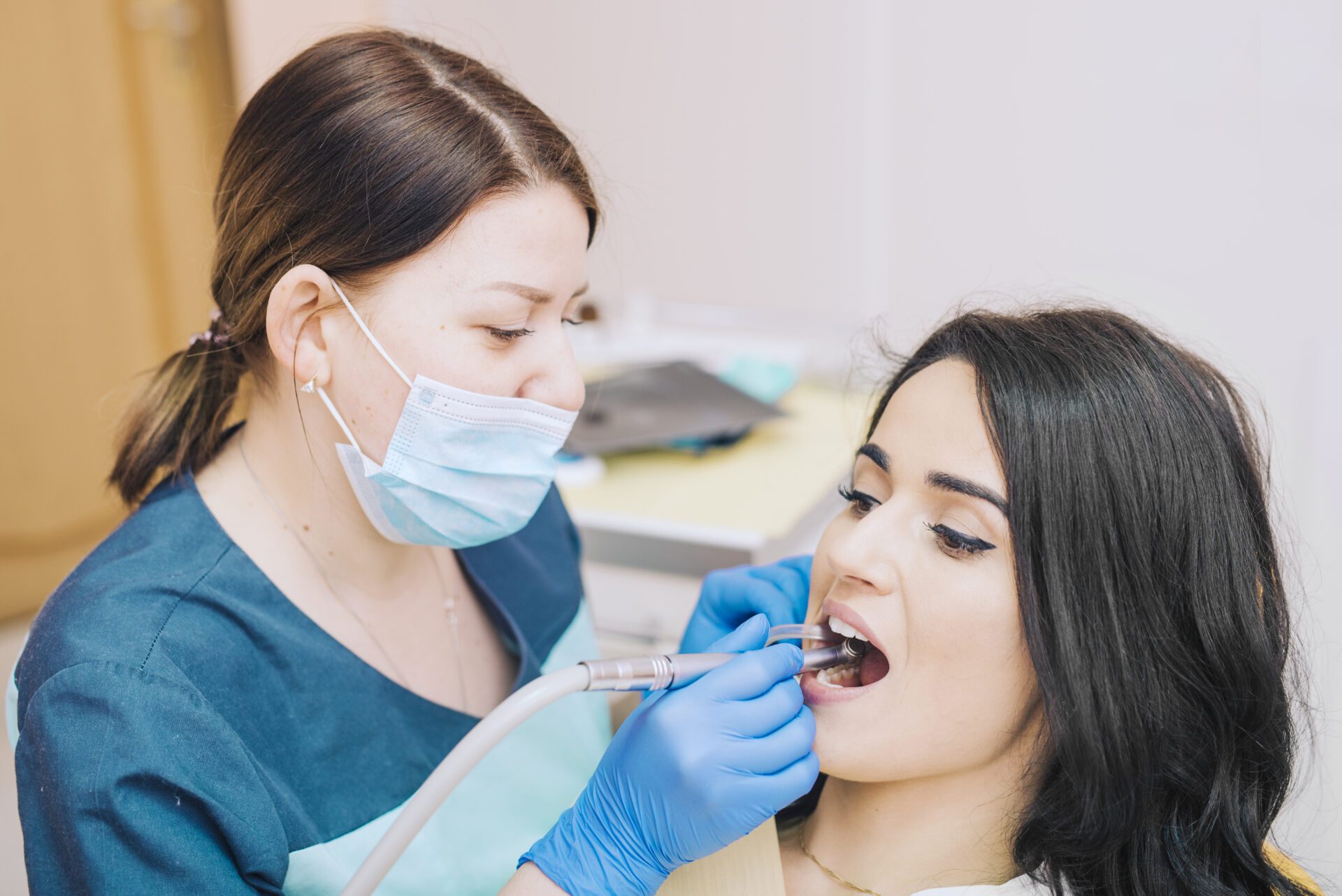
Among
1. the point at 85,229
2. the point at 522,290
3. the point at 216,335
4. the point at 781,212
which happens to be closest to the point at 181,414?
the point at 216,335

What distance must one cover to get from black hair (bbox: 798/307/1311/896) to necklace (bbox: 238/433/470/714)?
698mm

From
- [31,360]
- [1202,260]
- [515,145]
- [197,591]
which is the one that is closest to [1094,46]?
[1202,260]

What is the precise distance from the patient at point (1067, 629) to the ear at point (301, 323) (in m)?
0.57

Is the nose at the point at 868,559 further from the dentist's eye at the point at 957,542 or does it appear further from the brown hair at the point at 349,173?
the brown hair at the point at 349,173

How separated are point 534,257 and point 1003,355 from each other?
487 mm

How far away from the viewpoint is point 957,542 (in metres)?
1.02

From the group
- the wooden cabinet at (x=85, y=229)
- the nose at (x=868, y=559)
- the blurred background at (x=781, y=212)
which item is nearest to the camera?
the nose at (x=868, y=559)

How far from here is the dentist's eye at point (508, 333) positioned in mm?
1098

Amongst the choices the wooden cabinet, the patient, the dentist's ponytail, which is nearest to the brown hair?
the dentist's ponytail

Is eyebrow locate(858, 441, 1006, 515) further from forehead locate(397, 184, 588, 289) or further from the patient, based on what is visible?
forehead locate(397, 184, 588, 289)

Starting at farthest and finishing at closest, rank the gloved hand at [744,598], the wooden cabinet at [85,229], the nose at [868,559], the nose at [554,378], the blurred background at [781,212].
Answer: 1. the wooden cabinet at [85,229]
2. the blurred background at [781,212]
3. the gloved hand at [744,598]
4. the nose at [554,378]
5. the nose at [868,559]

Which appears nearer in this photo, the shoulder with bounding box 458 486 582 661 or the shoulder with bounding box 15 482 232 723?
the shoulder with bounding box 15 482 232 723

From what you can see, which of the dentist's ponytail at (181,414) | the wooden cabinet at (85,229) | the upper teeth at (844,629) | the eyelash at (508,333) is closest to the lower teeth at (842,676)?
the upper teeth at (844,629)

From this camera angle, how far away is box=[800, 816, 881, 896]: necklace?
1.11m
